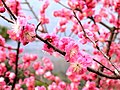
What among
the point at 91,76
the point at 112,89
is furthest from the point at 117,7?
the point at 112,89

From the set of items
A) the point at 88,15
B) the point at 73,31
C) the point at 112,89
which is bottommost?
the point at 112,89

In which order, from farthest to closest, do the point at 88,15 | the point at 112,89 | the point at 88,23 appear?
the point at 112,89
the point at 88,23
the point at 88,15

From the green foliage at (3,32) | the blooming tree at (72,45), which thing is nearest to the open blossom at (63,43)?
the blooming tree at (72,45)

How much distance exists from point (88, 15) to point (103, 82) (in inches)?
68.6

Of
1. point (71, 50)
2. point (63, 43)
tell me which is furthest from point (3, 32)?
point (71, 50)

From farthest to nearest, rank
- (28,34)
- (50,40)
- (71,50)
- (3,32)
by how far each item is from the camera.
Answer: (3,32) → (50,40) → (71,50) → (28,34)

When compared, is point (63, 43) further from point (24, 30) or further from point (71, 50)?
point (24, 30)

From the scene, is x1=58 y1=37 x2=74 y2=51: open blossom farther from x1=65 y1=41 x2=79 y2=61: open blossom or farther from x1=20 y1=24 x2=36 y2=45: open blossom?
x1=20 y1=24 x2=36 y2=45: open blossom

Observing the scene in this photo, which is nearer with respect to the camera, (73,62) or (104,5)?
(73,62)

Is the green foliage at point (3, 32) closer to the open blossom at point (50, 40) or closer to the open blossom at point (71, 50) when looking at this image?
the open blossom at point (50, 40)

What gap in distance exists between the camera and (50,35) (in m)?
1.84

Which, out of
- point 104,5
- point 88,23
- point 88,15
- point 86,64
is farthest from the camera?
point 104,5

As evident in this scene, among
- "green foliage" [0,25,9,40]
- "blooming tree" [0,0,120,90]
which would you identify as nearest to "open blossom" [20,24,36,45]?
"blooming tree" [0,0,120,90]

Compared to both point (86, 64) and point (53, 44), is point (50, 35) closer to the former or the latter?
point (53, 44)
